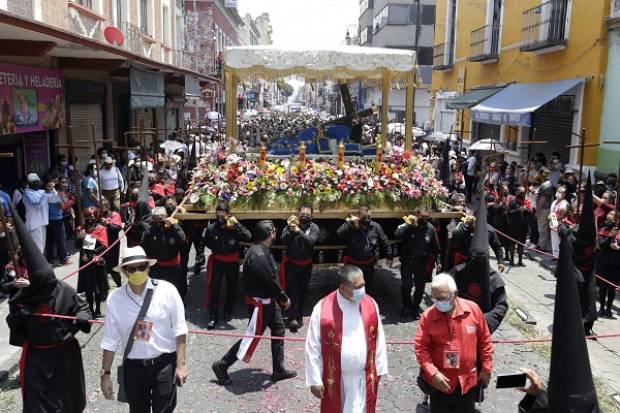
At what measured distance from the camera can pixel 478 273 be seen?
18.0ft

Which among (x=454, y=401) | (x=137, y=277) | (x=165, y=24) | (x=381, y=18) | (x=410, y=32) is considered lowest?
(x=454, y=401)

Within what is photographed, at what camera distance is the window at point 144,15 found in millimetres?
23653

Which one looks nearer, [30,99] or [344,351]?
[344,351]

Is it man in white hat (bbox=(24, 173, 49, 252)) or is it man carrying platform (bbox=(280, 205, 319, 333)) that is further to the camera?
man in white hat (bbox=(24, 173, 49, 252))

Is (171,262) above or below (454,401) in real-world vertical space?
above

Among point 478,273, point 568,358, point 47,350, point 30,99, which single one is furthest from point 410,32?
point 568,358

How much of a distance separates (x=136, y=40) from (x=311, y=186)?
52.3 ft

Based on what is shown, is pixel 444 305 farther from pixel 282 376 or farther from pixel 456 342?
pixel 282 376

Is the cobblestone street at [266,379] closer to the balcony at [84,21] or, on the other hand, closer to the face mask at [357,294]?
the face mask at [357,294]

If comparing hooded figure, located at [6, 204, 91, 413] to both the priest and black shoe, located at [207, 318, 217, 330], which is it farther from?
black shoe, located at [207, 318, 217, 330]

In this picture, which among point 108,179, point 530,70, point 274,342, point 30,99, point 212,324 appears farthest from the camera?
point 530,70

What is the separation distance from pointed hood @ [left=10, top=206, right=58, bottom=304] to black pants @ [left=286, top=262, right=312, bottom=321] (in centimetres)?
359

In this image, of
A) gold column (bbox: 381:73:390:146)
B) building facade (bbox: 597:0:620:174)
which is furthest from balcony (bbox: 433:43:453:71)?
gold column (bbox: 381:73:390:146)

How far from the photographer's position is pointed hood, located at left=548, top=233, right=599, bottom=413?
3.25m
